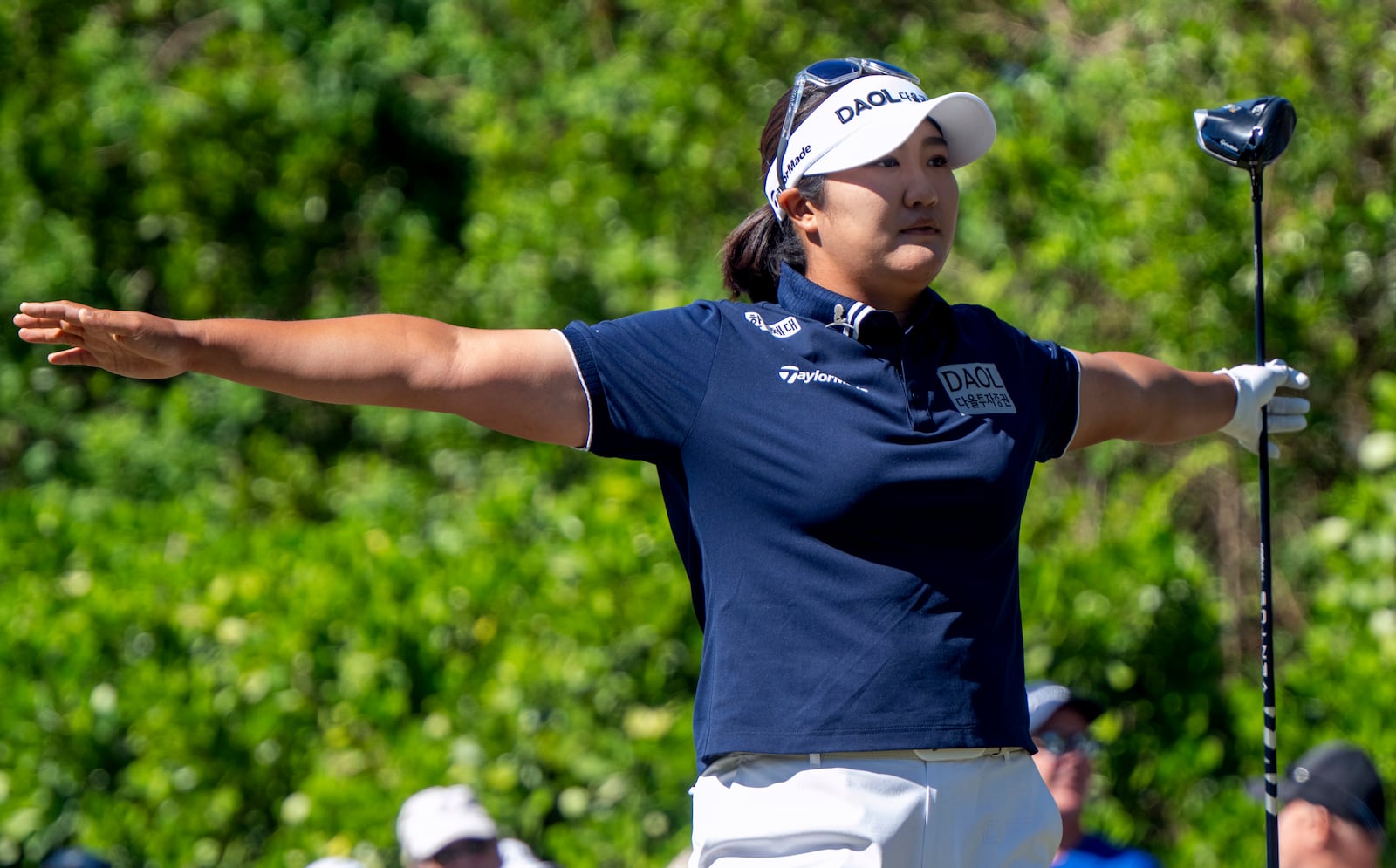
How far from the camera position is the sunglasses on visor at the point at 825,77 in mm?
2383

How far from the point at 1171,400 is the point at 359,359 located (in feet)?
4.55

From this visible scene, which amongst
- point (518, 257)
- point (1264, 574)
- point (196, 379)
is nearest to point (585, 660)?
point (1264, 574)

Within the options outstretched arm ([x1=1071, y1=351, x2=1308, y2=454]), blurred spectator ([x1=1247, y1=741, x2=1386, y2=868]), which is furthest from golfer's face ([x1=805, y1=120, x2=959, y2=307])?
blurred spectator ([x1=1247, y1=741, x2=1386, y2=868])

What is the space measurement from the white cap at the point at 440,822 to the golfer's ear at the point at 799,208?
218 centimetres

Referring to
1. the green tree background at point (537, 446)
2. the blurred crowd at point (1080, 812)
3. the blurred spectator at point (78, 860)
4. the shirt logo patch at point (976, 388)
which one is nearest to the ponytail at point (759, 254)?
the shirt logo patch at point (976, 388)

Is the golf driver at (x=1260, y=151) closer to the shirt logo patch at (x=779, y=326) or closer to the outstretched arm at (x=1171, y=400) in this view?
the outstretched arm at (x=1171, y=400)

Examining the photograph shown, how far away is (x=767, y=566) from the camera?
2127 mm

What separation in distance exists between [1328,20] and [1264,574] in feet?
12.0

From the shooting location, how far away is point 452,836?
3.99m

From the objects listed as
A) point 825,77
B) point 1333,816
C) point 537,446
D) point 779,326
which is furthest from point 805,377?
point 537,446

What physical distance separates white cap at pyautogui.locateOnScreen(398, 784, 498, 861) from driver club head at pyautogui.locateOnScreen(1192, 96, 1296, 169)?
240cm

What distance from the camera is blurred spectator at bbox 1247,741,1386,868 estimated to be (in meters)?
3.66

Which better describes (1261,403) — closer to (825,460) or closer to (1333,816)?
(825,460)

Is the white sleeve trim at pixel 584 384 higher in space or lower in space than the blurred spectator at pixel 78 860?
higher
